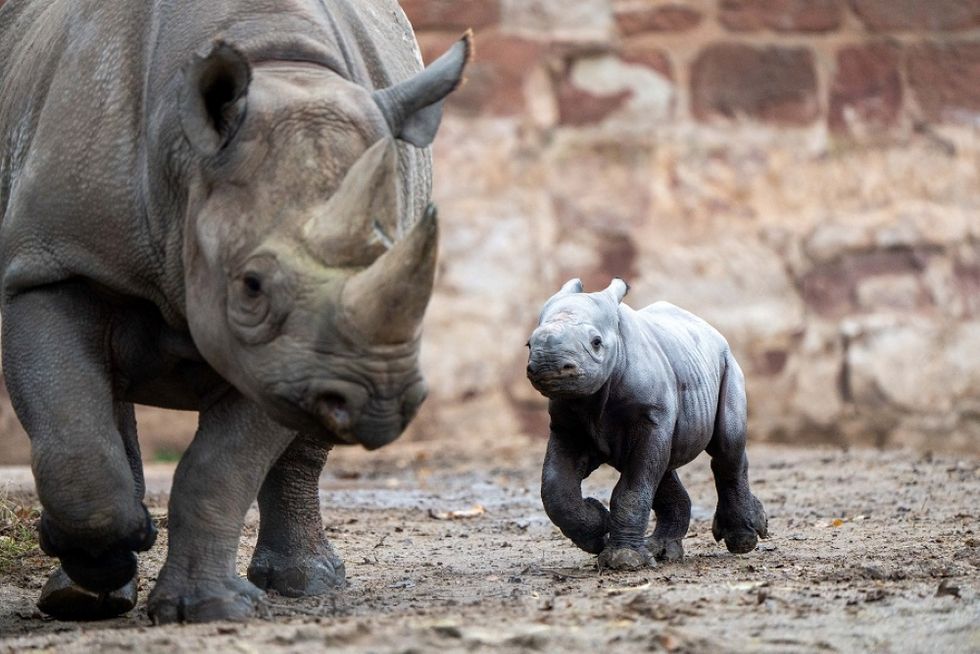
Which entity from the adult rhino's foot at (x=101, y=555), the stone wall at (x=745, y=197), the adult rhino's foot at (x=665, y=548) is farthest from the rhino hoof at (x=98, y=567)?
the stone wall at (x=745, y=197)

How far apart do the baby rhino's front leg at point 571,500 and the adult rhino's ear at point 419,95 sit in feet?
4.31

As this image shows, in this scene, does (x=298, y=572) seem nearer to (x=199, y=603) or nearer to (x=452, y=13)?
(x=199, y=603)

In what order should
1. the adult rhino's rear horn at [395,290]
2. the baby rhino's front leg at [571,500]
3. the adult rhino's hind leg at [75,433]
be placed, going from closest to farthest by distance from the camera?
the adult rhino's rear horn at [395,290], the adult rhino's hind leg at [75,433], the baby rhino's front leg at [571,500]

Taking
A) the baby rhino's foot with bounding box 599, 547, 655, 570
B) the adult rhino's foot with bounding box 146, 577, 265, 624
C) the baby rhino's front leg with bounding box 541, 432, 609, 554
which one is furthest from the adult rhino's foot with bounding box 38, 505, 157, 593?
the baby rhino's foot with bounding box 599, 547, 655, 570

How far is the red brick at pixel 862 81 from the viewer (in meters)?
10.4

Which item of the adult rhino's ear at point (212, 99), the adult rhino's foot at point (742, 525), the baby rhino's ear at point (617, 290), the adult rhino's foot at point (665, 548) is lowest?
the adult rhino's foot at point (665, 548)

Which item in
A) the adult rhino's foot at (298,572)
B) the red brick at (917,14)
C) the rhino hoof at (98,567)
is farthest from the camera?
the red brick at (917,14)

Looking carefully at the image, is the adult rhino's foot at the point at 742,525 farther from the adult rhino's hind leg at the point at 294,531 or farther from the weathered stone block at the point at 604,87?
the weathered stone block at the point at 604,87

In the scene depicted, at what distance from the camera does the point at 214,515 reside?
4590 millimetres

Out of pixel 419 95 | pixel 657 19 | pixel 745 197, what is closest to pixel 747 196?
pixel 745 197

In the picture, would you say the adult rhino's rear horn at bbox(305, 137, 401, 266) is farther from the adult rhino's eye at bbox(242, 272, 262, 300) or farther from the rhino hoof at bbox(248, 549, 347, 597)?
the rhino hoof at bbox(248, 549, 347, 597)

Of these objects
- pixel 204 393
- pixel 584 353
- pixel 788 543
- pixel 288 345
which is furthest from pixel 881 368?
pixel 288 345

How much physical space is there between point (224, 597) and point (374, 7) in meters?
1.97

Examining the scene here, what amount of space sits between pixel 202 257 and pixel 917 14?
281 inches
